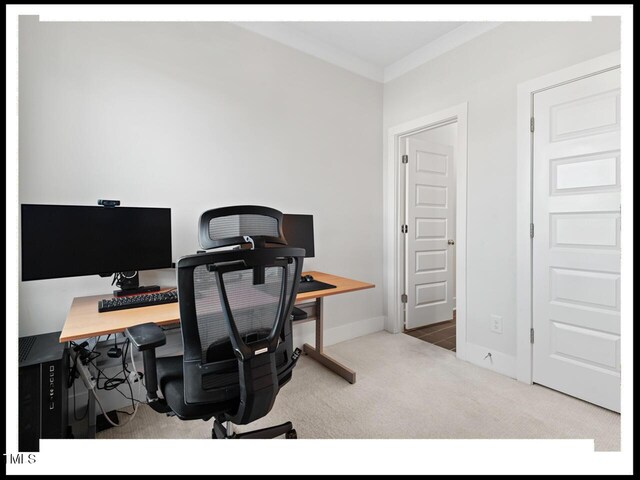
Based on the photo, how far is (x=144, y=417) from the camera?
189 cm

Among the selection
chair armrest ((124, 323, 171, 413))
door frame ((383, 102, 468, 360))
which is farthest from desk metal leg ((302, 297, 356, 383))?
chair armrest ((124, 323, 171, 413))

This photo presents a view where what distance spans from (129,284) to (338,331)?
1883mm

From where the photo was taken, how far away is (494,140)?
2.44 meters

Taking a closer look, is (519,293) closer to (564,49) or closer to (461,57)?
(564,49)

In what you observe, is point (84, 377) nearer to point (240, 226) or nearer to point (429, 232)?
point (240, 226)

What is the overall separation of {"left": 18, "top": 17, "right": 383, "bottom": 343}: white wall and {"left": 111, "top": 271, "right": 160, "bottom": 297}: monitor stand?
0.47 feet

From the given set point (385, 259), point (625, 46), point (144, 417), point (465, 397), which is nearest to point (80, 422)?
point (144, 417)

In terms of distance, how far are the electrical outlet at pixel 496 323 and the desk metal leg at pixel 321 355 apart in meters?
1.19

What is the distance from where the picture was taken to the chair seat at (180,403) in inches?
46.4

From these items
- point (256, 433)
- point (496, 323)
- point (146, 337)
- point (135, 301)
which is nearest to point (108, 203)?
point (135, 301)

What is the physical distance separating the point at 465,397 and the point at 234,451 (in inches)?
61.1

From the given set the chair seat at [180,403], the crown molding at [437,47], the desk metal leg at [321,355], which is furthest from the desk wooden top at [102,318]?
the crown molding at [437,47]

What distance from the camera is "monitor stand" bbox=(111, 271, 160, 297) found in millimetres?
1879

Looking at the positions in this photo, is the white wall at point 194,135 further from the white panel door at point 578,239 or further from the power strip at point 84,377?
the white panel door at point 578,239
